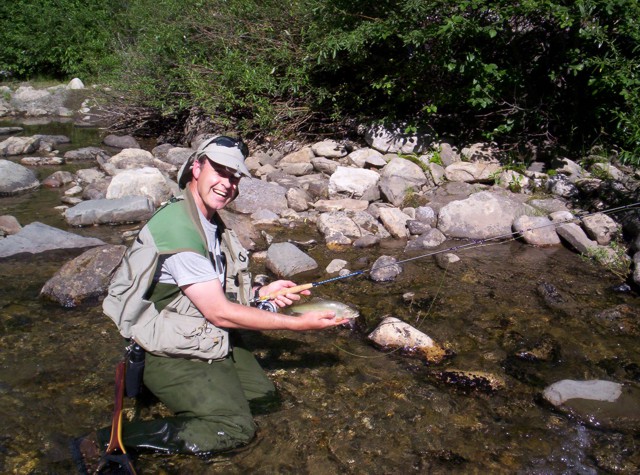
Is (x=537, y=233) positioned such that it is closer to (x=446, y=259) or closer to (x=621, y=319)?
(x=446, y=259)

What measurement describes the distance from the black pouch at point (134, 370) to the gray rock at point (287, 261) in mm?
2907

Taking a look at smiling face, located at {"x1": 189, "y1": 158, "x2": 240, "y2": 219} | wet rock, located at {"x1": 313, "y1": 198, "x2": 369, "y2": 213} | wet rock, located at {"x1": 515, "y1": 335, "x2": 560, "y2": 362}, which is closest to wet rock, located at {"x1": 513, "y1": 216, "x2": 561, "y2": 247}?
wet rock, located at {"x1": 313, "y1": 198, "x2": 369, "y2": 213}

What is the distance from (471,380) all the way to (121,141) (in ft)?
36.6

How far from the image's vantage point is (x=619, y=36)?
26.5 ft

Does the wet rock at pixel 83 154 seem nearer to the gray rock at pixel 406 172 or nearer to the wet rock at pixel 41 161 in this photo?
the wet rock at pixel 41 161

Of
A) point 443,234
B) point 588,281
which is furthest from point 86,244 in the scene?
point 588,281

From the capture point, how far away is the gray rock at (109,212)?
27.1 feet

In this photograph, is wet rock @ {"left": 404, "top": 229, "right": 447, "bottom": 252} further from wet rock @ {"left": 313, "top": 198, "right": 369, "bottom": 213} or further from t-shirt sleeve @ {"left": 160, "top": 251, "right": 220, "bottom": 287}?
t-shirt sleeve @ {"left": 160, "top": 251, "right": 220, "bottom": 287}

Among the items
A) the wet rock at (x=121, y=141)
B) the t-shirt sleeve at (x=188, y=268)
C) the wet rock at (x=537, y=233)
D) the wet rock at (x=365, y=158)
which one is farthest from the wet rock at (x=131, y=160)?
the t-shirt sleeve at (x=188, y=268)

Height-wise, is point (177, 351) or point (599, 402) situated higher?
point (177, 351)

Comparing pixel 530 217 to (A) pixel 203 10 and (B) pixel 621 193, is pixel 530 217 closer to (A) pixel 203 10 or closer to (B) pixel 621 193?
(B) pixel 621 193

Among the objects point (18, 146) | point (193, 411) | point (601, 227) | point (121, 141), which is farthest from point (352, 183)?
point (18, 146)

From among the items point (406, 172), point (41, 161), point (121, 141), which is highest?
point (406, 172)

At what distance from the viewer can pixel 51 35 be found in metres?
22.7
